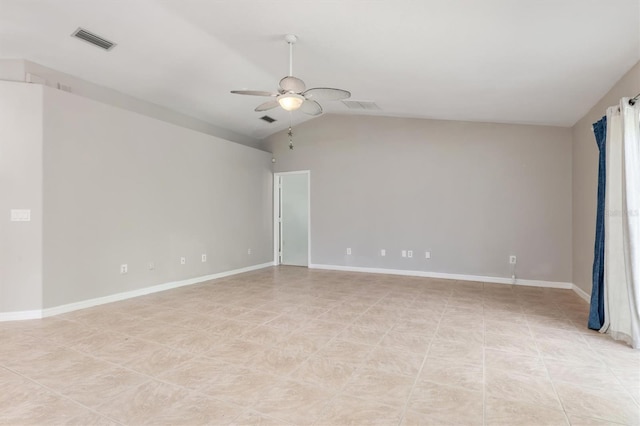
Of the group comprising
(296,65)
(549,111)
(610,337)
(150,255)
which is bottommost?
(610,337)

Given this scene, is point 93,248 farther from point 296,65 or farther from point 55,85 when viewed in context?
point 296,65

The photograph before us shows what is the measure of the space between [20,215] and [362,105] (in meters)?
4.98

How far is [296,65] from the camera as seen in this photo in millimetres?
4184

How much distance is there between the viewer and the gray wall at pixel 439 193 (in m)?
5.58

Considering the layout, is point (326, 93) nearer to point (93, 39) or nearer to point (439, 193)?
point (93, 39)

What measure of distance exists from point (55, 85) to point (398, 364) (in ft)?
16.7

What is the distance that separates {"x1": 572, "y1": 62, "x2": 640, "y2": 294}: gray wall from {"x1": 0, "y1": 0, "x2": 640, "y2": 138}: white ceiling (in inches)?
10.6

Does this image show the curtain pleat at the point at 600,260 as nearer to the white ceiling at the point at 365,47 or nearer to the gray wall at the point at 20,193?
the white ceiling at the point at 365,47

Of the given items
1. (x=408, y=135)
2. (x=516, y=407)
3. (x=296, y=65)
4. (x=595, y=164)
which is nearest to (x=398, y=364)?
(x=516, y=407)

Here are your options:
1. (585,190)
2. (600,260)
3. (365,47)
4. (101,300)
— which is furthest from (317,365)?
(585,190)

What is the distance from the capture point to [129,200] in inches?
188

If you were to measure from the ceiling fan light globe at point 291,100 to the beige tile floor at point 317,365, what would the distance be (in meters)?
2.36

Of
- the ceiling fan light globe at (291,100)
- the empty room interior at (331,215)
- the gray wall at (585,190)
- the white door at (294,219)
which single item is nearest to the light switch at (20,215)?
the empty room interior at (331,215)

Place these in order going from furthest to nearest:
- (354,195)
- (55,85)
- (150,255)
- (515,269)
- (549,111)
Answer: (354,195) < (515,269) < (150,255) < (549,111) < (55,85)
